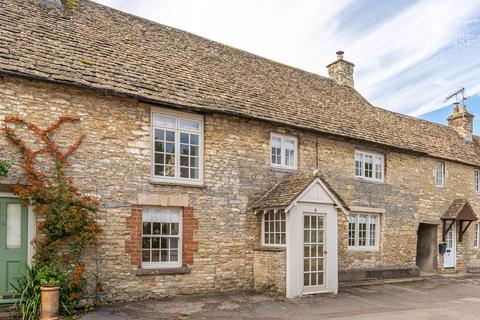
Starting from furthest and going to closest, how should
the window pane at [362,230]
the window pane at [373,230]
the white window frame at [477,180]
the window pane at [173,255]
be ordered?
the white window frame at [477,180], the window pane at [373,230], the window pane at [362,230], the window pane at [173,255]

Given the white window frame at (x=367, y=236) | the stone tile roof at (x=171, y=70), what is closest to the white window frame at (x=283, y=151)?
the stone tile roof at (x=171, y=70)

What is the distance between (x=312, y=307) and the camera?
35.0 ft

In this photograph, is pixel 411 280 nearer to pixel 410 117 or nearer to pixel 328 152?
pixel 328 152

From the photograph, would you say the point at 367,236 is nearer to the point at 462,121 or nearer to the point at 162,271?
the point at 162,271

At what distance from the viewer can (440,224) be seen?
19297 mm

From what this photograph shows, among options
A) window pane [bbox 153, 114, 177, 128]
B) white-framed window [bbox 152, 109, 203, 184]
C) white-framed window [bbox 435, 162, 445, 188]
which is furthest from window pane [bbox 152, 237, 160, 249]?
white-framed window [bbox 435, 162, 445, 188]

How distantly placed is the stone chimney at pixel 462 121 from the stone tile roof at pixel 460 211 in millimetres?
5183

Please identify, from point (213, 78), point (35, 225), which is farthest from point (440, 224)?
point (35, 225)

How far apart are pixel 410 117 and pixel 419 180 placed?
4.84 meters

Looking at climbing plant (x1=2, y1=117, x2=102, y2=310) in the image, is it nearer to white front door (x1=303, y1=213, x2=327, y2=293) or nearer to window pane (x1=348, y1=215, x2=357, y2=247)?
white front door (x1=303, y1=213, x2=327, y2=293)

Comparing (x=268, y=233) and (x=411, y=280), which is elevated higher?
(x=268, y=233)

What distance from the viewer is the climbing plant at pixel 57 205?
30.3 feet

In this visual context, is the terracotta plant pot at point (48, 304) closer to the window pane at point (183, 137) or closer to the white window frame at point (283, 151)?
the window pane at point (183, 137)

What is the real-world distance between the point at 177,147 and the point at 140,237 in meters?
2.79
